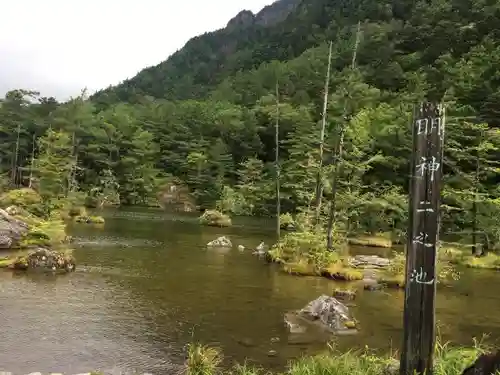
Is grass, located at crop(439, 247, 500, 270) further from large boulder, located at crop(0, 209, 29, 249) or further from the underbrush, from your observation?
large boulder, located at crop(0, 209, 29, 249)

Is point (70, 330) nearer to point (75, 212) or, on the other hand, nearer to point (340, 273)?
point (340, 273)

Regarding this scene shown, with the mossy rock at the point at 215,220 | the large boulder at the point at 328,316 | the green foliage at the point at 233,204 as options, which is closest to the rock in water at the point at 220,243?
the mossy rock at the point at 215,220

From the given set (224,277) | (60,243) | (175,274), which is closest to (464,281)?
(224,277)

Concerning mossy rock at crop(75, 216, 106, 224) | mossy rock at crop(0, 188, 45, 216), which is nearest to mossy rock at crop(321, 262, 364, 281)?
mossy rock at crop(0, 188, 45, 216)

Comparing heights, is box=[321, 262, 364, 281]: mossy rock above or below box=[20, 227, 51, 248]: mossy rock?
below

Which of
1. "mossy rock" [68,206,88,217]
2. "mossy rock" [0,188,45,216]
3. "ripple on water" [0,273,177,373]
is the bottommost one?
"ripple on water" [0,273,177,373]

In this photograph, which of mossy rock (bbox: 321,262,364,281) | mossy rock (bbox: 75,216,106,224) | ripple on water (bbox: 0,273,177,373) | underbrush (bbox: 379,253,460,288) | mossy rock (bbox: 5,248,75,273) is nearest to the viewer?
ripple on water (bbox: 0,273,177,373)

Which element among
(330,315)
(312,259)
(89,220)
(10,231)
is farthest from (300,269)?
(89,220)

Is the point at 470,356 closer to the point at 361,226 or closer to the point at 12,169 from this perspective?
the point at 361,226

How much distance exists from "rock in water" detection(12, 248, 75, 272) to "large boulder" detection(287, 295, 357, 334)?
7.36 metres

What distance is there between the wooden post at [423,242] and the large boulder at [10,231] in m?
15.9

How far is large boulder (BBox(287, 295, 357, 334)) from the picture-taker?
9.98 meters

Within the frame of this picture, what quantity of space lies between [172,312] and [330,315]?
10.7 feet

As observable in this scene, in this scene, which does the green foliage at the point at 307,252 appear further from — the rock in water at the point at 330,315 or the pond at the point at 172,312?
the rock in water at the point at 330,315
